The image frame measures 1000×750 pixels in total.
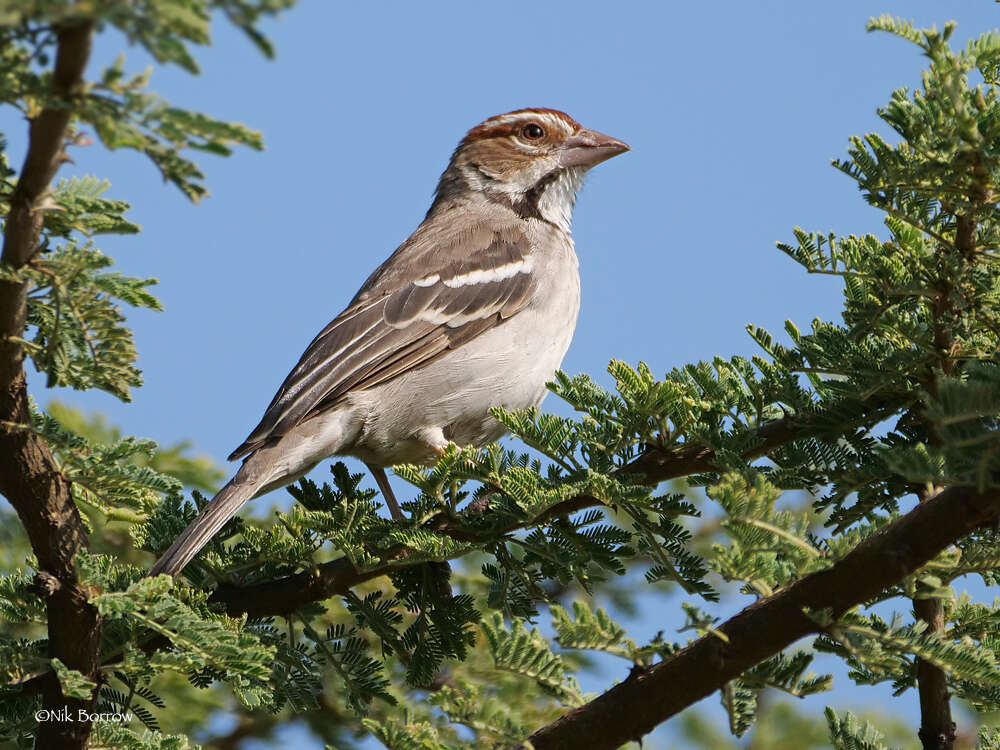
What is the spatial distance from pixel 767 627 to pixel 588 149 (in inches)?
207

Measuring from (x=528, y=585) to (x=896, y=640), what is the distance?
1.66 m

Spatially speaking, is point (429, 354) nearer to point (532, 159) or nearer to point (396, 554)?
point (396, 554)

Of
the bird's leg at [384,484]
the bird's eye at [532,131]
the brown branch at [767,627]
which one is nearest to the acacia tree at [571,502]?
the brown branch at [767,627]

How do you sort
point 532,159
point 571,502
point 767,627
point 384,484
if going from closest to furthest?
point 767,627, point 571,502, point 384,484, point 532,159

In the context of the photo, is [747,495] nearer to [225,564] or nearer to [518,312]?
[225,564]

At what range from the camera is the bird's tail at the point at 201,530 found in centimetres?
404

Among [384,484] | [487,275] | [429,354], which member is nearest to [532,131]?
[487,275]

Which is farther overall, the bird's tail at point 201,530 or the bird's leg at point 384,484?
the bird's leg at point 384,484

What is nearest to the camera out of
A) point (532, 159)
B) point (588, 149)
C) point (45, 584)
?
point (45, 584)

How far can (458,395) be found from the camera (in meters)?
5.95

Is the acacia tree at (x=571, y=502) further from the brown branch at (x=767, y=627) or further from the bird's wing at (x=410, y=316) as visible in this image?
the bird's wing at (x=410, y=316)

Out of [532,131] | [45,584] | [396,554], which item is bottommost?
[45,584]

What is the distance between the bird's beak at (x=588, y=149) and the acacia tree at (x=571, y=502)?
12.1 ft

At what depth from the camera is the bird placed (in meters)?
5.58
